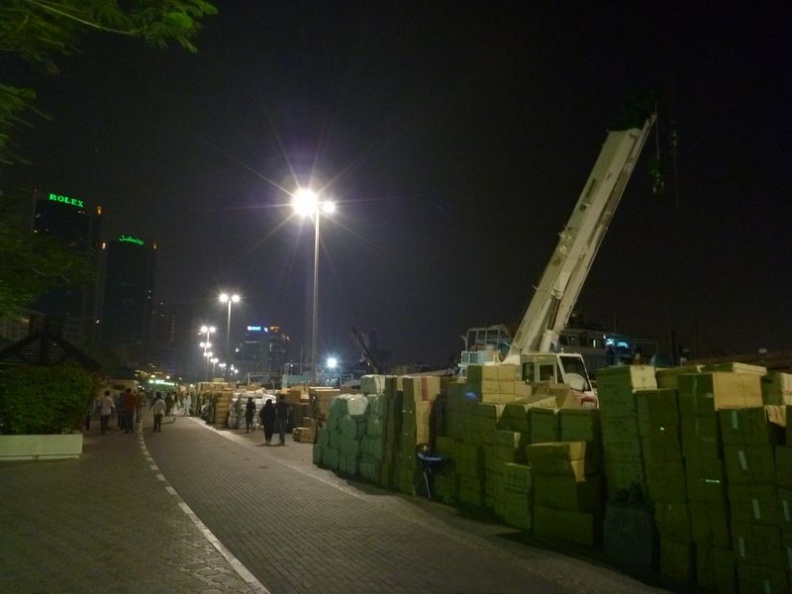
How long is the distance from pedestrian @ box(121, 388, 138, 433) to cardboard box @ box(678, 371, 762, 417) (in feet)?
76.0

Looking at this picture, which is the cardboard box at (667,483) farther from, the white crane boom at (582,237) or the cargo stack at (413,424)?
the white crane boom at (582,237)

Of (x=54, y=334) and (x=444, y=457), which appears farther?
(x=54, y=334)

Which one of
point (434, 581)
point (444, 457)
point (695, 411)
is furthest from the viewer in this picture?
point (444, 457)

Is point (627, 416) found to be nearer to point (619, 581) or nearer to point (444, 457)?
point (619, 581)

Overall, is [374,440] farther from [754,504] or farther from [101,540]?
[754,504]

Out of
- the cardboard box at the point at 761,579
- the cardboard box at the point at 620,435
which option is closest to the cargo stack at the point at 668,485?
the cardboard box at the point at 620,435

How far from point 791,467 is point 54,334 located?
75.6 feet

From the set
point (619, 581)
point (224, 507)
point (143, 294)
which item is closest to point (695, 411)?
point (619, 581)

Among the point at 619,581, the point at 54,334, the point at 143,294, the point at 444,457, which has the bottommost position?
the point at 619,581

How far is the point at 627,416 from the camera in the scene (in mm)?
8039

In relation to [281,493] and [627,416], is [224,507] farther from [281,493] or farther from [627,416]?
[627,416]

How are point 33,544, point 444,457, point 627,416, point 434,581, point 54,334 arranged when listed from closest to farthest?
point 434,581 → point 33,544 → point 627,416 → point 444,457 → point 54,334

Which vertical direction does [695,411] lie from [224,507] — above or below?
above

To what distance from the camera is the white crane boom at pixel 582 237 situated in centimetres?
1677
